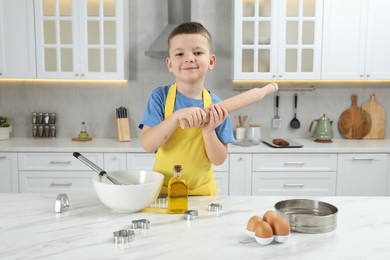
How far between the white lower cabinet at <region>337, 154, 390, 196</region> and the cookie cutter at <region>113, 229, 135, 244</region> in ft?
7.88

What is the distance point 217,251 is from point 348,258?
0.34 m

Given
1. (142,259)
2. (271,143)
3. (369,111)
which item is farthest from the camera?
(369,111)

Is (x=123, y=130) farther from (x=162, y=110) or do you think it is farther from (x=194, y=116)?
(x=194, y=116)

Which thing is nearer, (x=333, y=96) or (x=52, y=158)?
(x=52, y=158)

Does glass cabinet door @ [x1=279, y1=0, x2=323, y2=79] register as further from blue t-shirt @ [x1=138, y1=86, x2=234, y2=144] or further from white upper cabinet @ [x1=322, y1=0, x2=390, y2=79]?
blue t-shirt @ [x1=138, y1=86, x2=234, y2=144]

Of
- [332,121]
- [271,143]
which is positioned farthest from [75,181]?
[332,121]

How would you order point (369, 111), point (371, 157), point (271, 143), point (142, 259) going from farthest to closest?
point (369, 111)
point (271, 143)
point (371, 157)
point (142, 259)

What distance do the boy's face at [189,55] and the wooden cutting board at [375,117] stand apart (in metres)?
2.62

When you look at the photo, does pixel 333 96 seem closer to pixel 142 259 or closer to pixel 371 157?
pixel 371 157

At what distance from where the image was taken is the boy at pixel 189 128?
1.52 metres

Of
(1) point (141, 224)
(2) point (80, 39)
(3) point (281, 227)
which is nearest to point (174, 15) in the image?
(2) point (80, 39)

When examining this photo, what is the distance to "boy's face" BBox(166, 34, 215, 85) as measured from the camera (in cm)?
151

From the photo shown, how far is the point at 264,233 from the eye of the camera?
3.72ft

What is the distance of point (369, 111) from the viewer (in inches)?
146
